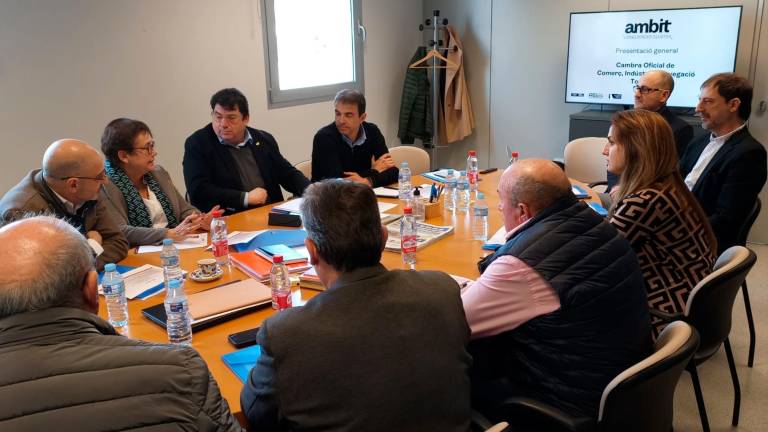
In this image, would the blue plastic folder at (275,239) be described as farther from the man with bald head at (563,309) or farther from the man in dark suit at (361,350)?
the man in dark suit at (361,350)

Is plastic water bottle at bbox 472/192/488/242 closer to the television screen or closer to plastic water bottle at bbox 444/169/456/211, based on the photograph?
plastic water bottle at bbox 444/169/456/211

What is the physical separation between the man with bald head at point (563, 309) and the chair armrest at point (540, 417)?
4cm

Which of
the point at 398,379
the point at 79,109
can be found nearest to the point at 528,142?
the point at 79,109

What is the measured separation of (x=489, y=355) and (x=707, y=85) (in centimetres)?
238

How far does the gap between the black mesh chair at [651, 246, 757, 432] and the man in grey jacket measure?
171 centimetres

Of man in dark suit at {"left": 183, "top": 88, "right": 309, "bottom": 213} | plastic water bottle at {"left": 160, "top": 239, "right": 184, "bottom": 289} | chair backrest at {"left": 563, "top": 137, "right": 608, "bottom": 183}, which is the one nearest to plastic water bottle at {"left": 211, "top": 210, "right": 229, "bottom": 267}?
plastic water bottle at {"left": 160, "top": 239, "right": 184, "bottom": 289}

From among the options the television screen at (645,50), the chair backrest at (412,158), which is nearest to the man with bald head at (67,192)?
the chair backrest at (412,158)

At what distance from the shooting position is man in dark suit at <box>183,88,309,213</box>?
3.57 meters

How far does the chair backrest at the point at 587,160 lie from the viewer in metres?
4.56

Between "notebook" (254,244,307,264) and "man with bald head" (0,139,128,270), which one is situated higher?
"man with bald head" (0,139,128,270)

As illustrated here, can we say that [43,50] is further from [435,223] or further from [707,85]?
[707,85]

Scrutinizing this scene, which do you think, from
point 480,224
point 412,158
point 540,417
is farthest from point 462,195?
point 540,417

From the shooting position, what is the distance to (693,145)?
3.68 meters

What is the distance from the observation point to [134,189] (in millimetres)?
3117
